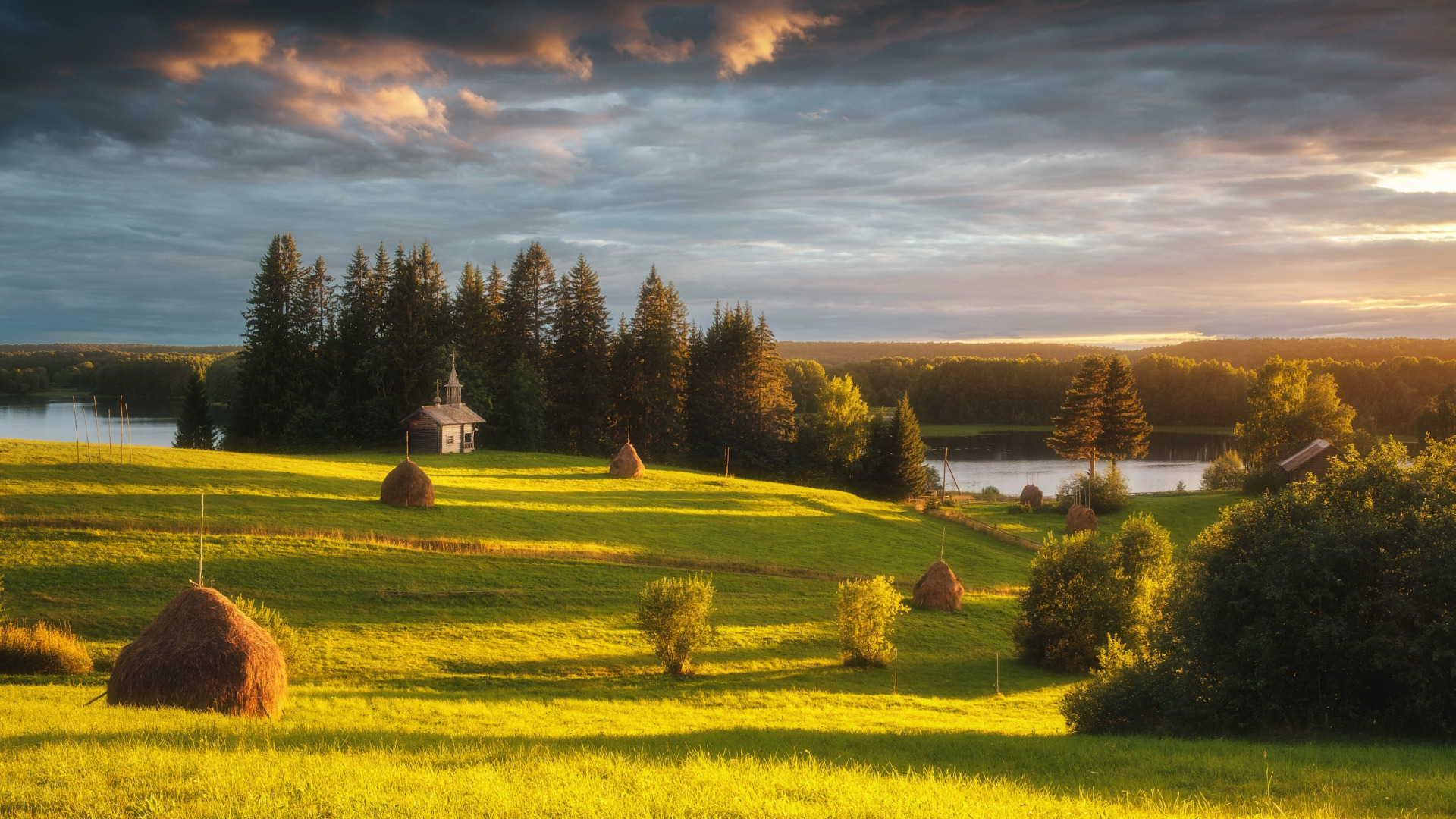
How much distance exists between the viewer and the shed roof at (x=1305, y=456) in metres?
60.8

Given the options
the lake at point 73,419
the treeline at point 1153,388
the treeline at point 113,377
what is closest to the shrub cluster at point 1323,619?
the lake at point 73,419

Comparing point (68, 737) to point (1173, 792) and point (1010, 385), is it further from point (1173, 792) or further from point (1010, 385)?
point (1010, 385)

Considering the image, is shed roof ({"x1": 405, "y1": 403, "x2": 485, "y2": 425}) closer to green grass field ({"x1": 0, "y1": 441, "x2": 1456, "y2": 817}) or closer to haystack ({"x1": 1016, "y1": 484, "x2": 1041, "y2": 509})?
green grass field ({"x1": 0, "y1": 441, "x2": 1456, "y2": 817})

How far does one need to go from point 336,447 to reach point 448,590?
46086mm

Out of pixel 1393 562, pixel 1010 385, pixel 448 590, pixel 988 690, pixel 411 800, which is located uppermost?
pixel 1010 385

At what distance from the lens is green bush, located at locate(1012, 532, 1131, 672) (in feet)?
92.1

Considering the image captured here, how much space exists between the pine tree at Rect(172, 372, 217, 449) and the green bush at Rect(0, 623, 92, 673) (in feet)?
186

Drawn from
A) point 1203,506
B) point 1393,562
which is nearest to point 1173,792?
point 1393,562

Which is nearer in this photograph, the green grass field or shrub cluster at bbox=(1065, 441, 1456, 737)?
the green grass field

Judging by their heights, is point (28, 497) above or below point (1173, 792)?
above

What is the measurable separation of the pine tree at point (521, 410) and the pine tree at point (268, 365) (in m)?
16.7

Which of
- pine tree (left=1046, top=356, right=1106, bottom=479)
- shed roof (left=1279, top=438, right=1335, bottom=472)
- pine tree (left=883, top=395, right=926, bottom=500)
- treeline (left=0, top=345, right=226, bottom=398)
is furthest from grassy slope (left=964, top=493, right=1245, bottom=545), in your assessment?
treeline (left=0, top=345, right=226, bottom=398)

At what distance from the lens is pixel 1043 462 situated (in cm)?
10069

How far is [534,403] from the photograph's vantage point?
7062 centimetres
